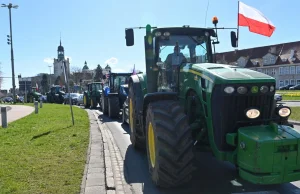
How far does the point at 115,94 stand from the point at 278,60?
62.2 meters

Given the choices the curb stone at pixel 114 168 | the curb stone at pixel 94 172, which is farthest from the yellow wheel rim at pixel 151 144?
the curb stone at pixel 94 172

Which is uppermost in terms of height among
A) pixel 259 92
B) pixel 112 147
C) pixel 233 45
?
pixel 233 45

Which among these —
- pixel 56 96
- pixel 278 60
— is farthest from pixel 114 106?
pixel 278 60

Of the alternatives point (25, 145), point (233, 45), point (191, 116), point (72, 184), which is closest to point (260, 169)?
point (191, 116)

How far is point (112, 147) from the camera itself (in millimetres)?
8750

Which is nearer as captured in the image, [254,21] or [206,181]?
[206,181]

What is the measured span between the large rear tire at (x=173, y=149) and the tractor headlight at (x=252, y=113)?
2.93 feet

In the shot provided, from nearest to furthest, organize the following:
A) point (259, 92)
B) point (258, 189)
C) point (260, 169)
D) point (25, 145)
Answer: point (260, 169) < point (259, 92) < point (258, 189) < point (25, 145)

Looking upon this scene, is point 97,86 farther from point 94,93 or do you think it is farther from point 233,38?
point 233,38

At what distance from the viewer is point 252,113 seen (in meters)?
4.57

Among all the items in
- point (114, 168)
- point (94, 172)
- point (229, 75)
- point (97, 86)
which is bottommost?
point (114, 168)

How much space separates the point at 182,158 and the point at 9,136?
7036 millimetres

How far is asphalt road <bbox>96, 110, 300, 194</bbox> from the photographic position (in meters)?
5.14

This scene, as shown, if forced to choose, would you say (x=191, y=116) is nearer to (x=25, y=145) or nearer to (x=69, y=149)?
(x=69, y=149)
